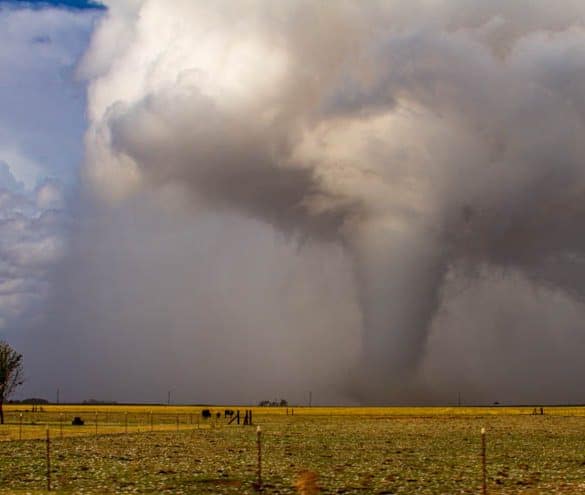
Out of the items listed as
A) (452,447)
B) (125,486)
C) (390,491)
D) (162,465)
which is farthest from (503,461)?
(125,486)

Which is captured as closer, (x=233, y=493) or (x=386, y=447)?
(x=233, y=493)

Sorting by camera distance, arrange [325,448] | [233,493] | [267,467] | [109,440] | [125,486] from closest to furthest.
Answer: [233,493], [125,486], [267,467], [325,448], [109,440]

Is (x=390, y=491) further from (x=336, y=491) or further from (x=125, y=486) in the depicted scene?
(x=125, y=486)

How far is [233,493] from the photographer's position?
104ft

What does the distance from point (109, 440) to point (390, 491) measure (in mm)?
43438

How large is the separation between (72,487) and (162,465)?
11.0 meters

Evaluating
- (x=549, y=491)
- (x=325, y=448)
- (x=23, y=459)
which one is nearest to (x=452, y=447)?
(x=325, y=448)

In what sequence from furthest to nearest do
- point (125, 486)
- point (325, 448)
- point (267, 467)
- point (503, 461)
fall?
point (325, 448) < point (503, 461) < point (267, 467) < point (125, 486)

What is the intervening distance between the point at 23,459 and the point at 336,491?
25.6m

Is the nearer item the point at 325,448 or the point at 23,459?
the point at 23,459

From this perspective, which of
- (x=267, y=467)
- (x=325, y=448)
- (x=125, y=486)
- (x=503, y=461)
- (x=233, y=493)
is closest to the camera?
(x=233, y=493)

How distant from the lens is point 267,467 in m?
42.6

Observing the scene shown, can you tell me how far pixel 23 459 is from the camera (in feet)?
158

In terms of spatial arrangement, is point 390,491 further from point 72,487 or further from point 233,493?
point 72,487
